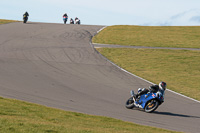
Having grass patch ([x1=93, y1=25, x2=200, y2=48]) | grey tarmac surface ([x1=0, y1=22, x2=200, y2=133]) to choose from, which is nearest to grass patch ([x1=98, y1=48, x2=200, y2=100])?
grey tarmac surface ([x1=0, y1=22, x2=200, y2=133])

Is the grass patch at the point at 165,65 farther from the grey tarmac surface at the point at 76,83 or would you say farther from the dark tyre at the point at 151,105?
the dark tyre at the point at 151,105

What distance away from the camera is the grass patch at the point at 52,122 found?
7.77 metres

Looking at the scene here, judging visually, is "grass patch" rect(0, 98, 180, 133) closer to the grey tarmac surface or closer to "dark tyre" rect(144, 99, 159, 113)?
the grey tarmac surface

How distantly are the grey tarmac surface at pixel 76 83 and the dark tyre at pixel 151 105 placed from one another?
28cm

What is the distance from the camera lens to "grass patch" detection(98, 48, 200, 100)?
21.9m

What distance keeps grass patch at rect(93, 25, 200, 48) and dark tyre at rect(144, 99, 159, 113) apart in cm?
2328

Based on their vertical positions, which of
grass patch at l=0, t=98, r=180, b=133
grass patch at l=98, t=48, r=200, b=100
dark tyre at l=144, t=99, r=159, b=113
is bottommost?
grass patch at l=0, t=98, r=180, b=133

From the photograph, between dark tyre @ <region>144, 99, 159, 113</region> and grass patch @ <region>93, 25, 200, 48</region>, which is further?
grass patch @ <region>93, 25, 200, 48</region>

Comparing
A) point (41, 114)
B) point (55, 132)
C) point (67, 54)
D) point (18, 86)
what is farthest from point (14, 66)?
point (55, 132)

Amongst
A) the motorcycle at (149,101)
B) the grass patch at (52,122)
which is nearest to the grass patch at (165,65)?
the motorcycle at (149,101)

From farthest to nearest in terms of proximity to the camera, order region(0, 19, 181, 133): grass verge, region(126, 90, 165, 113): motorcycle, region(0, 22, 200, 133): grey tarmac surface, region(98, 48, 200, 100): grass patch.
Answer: region(98, 48, 200, 100): grass patch
region(126, 90, 165, 113): motorcycle
region(0, 22, 200, 133): grey tarmac surface
region(0, 19, 181, 133): grass verge

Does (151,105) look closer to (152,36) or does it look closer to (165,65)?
(165,65)

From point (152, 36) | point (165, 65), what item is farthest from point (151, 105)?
point (152, 36)

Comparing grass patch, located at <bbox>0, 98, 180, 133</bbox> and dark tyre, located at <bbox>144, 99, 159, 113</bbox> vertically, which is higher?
dark tyre, located at <bbox>144, 99, 159, 113</bbox>
